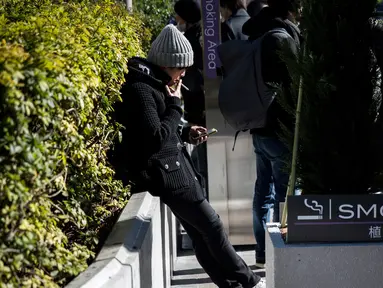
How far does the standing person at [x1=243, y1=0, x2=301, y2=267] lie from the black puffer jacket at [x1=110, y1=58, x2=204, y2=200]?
103 cm

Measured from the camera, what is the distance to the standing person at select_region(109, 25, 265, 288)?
4.53 meters

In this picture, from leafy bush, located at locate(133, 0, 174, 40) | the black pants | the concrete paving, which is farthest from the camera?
leafy bush, located at locate(133, 0, 174, 40)

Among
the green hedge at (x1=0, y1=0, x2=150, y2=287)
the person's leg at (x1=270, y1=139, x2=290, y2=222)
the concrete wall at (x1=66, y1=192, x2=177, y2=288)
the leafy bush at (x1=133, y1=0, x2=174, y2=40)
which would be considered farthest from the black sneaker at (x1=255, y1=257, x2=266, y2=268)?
the leafy bush at (x1=133, y1=0, x2=174, y2=40)

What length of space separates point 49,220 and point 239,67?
305 cm

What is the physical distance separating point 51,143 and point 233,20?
497 cm

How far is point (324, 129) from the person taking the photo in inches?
158

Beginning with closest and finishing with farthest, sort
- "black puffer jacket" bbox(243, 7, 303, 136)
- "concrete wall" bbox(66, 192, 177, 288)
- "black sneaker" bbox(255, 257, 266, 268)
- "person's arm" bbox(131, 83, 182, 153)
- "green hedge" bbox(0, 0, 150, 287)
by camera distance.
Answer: "green hedge" bbox(0, 0, 150, 287), "concrete wall" bbox(66, 192, 177, 288), "person's arm" bbox(131, 83, 182, 153), "black puffer jacket" bbox(243, 7, 303, 136), "black sneaker" bbox(255, 257, 266, 268)

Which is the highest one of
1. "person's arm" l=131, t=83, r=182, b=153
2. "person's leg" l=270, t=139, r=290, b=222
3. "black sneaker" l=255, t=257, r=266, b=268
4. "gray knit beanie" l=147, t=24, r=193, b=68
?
"gray knit beanie" l=147, t=24, r=193, b=68

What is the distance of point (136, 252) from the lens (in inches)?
147

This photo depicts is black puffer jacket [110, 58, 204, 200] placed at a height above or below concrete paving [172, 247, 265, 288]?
above

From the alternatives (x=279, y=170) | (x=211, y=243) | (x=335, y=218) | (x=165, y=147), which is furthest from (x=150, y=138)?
(x=279, y=170)

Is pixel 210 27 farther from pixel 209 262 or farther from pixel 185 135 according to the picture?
pixel 209 262

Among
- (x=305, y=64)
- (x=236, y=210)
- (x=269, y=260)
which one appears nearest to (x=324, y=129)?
(x=305, y=64)

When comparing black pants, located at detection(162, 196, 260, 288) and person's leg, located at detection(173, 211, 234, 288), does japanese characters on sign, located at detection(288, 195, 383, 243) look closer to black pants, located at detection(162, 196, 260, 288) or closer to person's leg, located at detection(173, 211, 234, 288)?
black pants, located at detection(162, 196, 260, 288)
